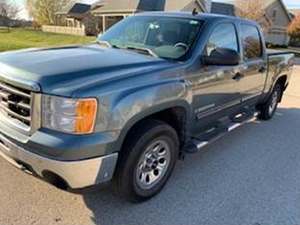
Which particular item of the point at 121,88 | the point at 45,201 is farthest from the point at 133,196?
the point at 121,88

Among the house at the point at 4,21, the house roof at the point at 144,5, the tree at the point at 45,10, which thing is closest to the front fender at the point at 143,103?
the house roof at the point at 144,5

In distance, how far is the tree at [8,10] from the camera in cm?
6562

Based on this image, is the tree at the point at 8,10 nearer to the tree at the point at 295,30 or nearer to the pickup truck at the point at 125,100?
the tree at the point at 295,30

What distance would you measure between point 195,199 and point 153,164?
0.59 meters

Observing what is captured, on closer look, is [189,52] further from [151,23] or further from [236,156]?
[236,156]

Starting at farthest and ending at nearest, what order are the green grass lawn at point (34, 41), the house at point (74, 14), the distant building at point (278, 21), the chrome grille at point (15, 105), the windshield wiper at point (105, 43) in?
the house at point (74, 14) → the distant building at point (278, 21) → the green grass lawn at point (34, 41) → the windshield wiper at point (105, 43) → the chrome grille at point (15, 105)

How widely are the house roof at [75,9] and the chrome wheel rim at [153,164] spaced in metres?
58.3

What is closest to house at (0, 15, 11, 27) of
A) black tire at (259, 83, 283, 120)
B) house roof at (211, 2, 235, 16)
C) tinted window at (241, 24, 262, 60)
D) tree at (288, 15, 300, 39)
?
house roof at (211, 2, 235, 16)

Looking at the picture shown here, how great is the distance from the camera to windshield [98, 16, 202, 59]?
13.1 ft

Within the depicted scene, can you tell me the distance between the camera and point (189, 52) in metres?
A: 3.92

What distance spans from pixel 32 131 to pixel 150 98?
41.2 inches

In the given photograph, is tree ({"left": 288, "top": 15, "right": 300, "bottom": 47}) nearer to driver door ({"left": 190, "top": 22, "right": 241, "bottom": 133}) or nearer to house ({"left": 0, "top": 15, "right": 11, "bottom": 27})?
Result: driver door ({"left": 190, "top": 22, "right": 241, "bottom": 133})

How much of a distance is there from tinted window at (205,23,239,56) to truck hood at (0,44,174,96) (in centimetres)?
79

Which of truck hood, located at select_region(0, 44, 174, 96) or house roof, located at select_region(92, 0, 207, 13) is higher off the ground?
truck hood, located at select_region(0, 44, 174, 96)
